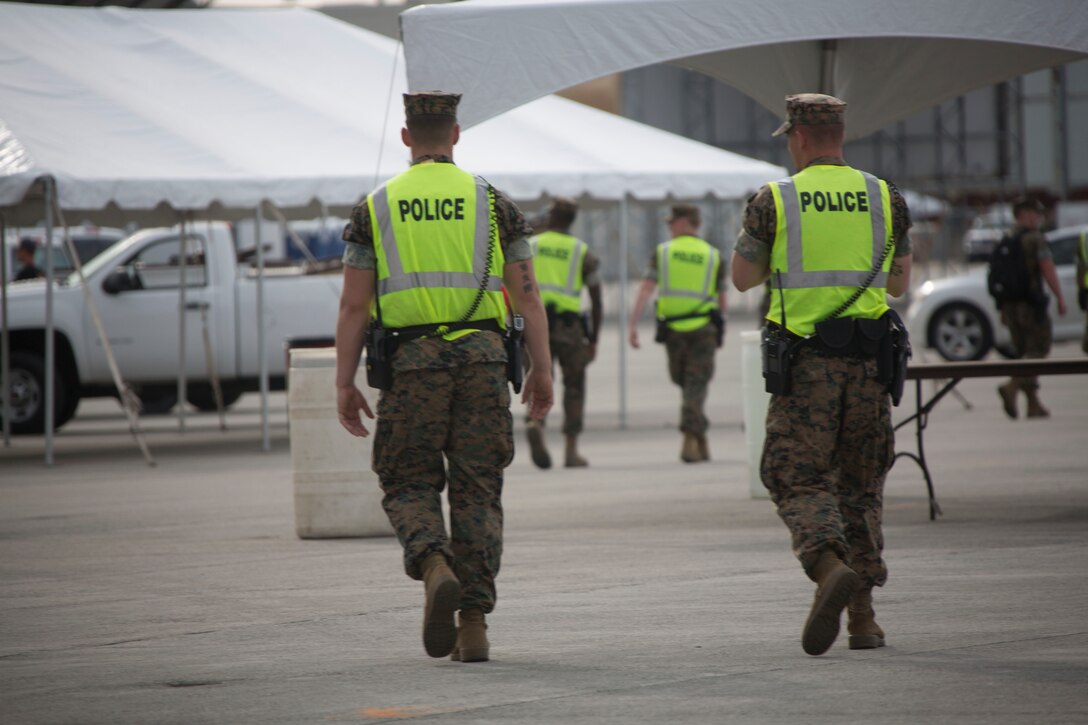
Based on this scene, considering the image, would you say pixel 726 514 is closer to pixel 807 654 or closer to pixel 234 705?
pixel 807 654

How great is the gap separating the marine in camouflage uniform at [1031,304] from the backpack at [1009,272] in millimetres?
31

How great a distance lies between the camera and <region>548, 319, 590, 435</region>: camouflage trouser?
44.1 feet

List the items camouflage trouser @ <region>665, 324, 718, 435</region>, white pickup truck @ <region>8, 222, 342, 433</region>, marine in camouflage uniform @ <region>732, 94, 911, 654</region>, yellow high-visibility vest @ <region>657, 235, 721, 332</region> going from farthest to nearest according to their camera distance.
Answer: white pickup truck @ <region>8, 222, 342, 433</region>
yellow high-visibility vest @ <region>657, 235, 721, 332</region>
camouflage trouser @ <region>665, 324, 718, 435</region>
marine in camouflage uniform @ <region>732, 94, 911, 654</region>

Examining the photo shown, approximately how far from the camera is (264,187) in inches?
575

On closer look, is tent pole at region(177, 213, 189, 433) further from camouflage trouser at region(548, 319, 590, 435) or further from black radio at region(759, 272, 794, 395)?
black radio at region(759, 272, 794, 395)

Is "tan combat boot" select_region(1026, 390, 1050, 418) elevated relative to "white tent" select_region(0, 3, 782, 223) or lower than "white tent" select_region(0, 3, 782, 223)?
lower

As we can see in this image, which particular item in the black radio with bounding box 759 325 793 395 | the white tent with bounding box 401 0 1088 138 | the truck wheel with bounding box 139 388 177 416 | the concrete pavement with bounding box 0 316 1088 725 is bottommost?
the concrete pavement with bounding box 0 316 1088 725

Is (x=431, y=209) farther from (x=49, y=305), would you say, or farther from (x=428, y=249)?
(x=49, y=305)

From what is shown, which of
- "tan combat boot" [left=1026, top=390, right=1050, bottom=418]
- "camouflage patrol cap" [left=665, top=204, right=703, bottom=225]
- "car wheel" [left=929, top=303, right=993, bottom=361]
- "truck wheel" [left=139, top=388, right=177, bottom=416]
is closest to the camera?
"camouflage patrol cap" [left=665, top=204, right=703, bottom=225]

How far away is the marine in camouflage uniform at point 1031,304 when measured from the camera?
1606 centimetres

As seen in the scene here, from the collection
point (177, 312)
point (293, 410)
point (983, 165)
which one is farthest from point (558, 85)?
point (983, 165)

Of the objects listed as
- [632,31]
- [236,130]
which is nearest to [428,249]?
[632,31]

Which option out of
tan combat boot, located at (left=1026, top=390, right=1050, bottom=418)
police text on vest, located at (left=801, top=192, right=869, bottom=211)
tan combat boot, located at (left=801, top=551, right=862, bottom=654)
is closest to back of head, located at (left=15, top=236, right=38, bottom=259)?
tan combat boot, located at (left=1026, top=390, right=1050, bottom=418)

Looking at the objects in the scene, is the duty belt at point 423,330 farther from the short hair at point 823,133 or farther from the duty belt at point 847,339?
the short hair at point 823,133
